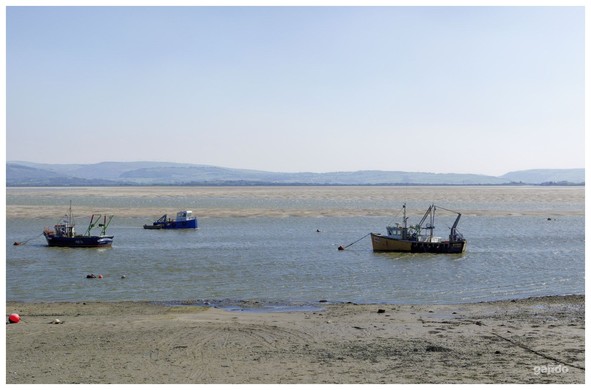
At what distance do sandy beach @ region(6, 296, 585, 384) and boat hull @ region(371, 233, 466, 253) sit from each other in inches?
766

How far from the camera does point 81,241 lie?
47719 mm

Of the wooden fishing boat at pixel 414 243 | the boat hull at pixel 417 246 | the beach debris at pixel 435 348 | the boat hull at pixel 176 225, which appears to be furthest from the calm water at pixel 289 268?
the beach debris at pixel 435 348

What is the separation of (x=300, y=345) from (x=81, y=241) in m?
33.5

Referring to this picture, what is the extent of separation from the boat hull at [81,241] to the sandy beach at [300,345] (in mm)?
23047

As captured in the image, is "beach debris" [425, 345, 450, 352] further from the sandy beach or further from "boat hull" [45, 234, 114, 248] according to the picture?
"boat hull" [45, 234, 114, 248]

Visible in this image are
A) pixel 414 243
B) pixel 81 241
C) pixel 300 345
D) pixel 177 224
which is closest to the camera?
pixel 300 345

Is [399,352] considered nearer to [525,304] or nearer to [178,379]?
[178,379]

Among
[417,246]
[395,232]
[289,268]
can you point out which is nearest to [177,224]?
[395,232]

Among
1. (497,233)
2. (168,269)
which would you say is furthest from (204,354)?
(497,233)

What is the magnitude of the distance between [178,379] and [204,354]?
2325 millimetres

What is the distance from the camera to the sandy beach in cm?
1470

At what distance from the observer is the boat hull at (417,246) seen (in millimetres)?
44062

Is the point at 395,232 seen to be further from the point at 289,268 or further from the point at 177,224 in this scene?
the point at 177,224

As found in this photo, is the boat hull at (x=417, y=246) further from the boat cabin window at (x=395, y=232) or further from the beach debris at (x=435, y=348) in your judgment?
the beach debris at (x=435, y=348)
